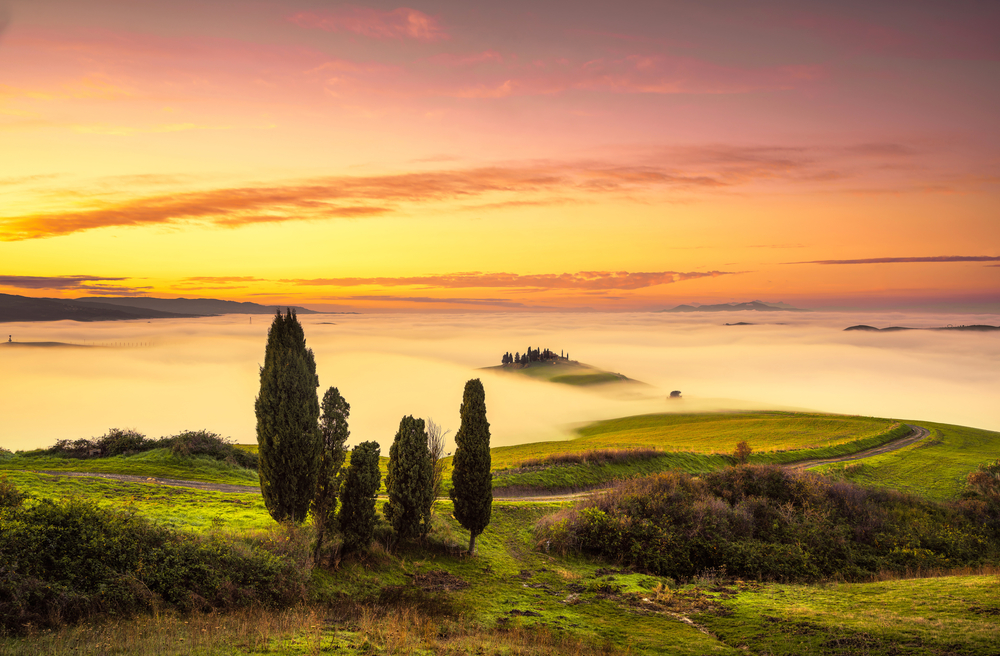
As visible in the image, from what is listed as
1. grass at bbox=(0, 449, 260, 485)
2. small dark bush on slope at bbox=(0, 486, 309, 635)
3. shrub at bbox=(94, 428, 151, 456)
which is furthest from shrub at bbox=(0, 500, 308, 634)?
shrub at bbox=(94, 428, 151, 456)

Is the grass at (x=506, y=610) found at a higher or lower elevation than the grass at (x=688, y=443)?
higher

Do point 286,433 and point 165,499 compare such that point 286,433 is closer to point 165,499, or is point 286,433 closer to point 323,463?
point 323,463

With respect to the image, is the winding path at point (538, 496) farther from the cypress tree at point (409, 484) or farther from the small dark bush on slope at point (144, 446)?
the cypress tree at point (409, 484)

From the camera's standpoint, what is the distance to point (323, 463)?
23.2 meters

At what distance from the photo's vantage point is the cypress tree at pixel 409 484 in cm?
2464

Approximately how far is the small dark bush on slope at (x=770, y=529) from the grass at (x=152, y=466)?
888 inches

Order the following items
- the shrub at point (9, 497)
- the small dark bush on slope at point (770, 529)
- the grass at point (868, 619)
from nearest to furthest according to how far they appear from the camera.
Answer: the grass at point (868, 619)
the shrub at point (9, 497)
the small dark bush on slope at point (770, 529)

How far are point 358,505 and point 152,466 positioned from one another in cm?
2116

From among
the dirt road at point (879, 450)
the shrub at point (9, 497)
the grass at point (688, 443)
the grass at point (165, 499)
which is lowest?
the grass at point (688, 443)

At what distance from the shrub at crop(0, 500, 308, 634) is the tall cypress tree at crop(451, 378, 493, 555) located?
30.7ft

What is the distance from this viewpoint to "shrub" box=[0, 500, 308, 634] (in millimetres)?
13547

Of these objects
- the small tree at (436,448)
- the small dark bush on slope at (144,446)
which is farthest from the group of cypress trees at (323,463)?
the small dark bush on slope at (144,446)

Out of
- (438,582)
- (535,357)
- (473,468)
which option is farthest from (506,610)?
(535,357)

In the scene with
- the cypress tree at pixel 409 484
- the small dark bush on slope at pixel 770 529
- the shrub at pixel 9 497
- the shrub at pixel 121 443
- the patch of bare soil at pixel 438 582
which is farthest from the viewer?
the shrub at pixel 121 443
